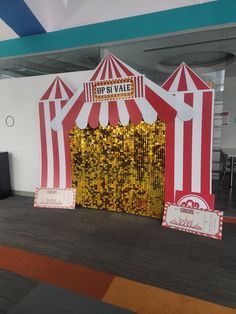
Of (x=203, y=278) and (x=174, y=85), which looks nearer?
(x=203, y=278)

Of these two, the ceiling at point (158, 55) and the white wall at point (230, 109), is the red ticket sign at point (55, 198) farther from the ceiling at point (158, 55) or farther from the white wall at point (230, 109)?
the white wall at point (230, 109)

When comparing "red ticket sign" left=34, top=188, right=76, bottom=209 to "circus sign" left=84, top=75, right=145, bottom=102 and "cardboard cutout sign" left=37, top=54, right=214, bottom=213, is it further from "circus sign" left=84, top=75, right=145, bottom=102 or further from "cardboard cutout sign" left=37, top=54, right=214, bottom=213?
"circus sign" left=84, top=75, right=145, bottom=102

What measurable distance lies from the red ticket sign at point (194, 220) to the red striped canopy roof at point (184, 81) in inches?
60.3

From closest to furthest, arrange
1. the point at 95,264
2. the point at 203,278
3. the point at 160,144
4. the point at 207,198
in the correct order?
the point at 203,278
the point at 95,264
the point at 207,198
the point at 160,144

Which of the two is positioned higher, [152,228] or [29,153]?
[29,153]

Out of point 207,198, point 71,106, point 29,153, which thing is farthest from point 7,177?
point 207,198

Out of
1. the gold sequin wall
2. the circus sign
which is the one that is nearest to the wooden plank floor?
the gold sequin wall

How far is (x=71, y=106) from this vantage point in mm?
3383

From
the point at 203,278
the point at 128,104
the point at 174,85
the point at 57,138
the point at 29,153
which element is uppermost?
the point at 174,85

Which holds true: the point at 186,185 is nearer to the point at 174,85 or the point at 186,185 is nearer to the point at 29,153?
the point at 174,85

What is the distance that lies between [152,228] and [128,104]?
1711 millimetres

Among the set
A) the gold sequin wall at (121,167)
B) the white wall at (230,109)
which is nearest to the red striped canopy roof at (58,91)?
the gold sequin wall at (121,167)

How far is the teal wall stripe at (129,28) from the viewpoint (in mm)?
2794

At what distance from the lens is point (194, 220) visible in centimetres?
278
